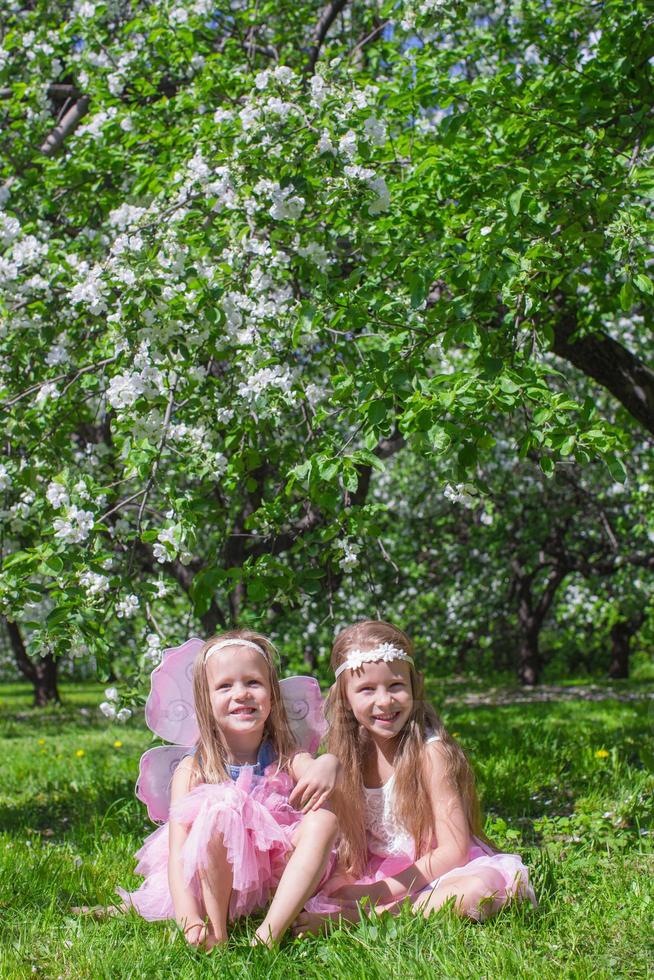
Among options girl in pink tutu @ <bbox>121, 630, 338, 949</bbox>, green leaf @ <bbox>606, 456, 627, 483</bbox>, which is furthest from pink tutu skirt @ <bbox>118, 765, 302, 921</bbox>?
green leaf @ <bbox>606, 456, 627, 483</bbox>

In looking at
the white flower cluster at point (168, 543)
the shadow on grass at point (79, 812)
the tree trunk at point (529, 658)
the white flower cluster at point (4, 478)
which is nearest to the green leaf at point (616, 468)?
the white flower cluster at point (168, 543)

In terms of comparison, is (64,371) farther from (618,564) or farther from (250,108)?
(618,564)

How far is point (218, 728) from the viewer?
2811 millimetres

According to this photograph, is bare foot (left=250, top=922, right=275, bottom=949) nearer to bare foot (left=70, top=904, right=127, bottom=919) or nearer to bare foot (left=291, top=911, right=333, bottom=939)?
bare foot (left=291, top=911, right=333, bottom=939)

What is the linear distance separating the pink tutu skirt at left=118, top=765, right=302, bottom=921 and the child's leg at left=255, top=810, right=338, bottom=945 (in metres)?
0.09

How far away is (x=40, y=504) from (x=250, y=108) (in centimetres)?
156

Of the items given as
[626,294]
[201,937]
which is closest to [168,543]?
[201,937]

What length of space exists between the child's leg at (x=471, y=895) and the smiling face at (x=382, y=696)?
0.44 metres

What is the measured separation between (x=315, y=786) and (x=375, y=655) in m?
0.41

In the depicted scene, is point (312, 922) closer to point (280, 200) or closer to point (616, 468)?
point (616, 468)

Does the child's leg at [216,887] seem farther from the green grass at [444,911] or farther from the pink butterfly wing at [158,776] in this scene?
the pink butterfly wing at [158,776]

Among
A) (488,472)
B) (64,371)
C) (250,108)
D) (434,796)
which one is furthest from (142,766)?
(488,472)

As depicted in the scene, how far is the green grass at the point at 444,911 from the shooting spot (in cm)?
223

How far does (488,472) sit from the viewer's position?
9445mm
